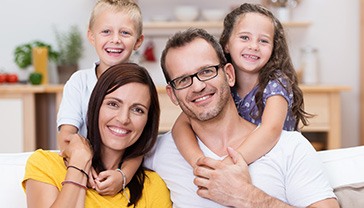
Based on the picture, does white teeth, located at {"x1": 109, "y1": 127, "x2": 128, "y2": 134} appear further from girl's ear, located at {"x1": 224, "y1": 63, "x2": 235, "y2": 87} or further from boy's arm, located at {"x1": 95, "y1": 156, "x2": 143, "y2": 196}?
girl's ear, located at {"x1": 224, "y1": 63, "x2": 235, "y2": 87}

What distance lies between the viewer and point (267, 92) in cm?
233

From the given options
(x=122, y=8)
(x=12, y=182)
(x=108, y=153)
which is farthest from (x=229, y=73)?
(x=12, y=182)

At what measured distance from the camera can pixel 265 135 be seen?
6.75 feet

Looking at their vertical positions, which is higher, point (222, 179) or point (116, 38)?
point (116, 38)

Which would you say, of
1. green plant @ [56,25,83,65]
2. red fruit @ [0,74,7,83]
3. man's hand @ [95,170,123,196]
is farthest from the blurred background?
man's hand @ [95,170,123,196]

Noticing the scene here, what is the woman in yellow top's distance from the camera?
6.34 feet

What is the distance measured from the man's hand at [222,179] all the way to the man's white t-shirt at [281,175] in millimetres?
53

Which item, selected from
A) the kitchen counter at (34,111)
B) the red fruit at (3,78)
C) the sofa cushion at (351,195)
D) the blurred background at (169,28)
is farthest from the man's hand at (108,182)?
the blurred background at (169,28)

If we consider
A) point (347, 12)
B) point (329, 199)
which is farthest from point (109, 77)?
point (347, 12)

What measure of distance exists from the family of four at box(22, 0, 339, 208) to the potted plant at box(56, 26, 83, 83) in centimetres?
298

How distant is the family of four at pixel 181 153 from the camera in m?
1.95

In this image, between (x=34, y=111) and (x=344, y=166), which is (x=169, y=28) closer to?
(x=34, y=111)

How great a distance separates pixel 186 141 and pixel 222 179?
7.4 inches

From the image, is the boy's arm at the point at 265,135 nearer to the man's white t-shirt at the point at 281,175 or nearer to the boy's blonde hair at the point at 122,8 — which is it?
the man's white t-shirt at the point at 281,175
